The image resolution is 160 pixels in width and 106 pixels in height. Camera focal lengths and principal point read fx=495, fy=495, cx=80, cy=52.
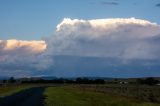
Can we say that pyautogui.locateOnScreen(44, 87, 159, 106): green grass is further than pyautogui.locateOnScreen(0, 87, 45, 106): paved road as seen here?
Yes

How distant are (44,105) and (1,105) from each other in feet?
12.7

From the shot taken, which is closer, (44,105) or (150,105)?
(44,105)

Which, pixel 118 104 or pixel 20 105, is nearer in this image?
pixel 20 105

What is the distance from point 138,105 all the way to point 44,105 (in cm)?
950

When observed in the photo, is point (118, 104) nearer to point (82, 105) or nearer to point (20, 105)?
point (82, 105)

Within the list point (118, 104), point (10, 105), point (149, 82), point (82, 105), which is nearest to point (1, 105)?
point (10, 105)

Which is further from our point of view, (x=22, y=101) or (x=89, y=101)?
(x=89, y=101)

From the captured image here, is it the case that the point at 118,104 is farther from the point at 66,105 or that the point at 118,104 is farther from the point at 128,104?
the point at 66,105

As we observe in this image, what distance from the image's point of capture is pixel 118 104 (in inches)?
1996

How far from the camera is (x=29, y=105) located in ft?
148

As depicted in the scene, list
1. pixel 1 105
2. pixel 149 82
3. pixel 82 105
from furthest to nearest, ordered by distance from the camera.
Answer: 1. pixel 149 82
2. pixel 82 105
3. pixel 1 105

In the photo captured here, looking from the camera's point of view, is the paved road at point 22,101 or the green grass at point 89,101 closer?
the paved road at point 22,101

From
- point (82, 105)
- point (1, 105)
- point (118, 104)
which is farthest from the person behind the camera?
point (118, 104)

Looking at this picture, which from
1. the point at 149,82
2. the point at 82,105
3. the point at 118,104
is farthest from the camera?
the point at 149,82
